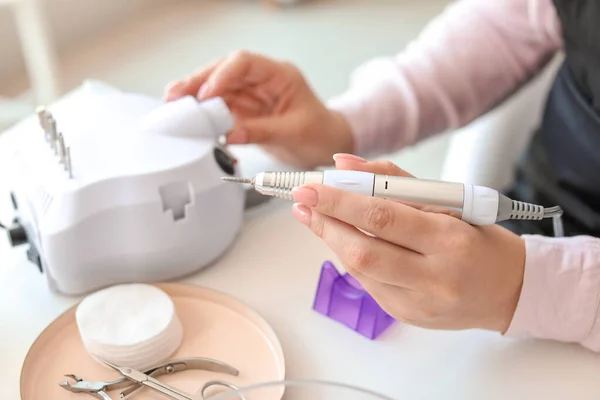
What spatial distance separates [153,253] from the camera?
1.62ft

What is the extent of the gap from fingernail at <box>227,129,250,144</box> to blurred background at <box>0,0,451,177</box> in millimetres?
585

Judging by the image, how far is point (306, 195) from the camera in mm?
372

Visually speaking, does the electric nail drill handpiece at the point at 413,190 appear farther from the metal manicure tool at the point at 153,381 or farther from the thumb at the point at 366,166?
the metal manicure tool at the point at 153,381

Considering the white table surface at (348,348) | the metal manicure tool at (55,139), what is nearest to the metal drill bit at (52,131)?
the metal manicure tool at (55,139)

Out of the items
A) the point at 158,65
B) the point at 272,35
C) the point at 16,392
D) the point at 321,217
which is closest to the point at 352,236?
the point at 321,217

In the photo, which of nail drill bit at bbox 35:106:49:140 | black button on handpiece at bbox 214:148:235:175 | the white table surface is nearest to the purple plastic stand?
the white table surface

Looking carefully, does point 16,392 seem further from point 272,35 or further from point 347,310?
point 272,35

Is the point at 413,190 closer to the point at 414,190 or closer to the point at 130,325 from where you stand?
the point at 414,190

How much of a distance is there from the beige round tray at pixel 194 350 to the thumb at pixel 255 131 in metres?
0.15

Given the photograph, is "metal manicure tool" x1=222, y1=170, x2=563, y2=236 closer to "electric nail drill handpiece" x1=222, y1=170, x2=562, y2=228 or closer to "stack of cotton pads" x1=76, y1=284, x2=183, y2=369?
"electric nail drill handpiece" x1=222, y1=170, x2=562, y2=228

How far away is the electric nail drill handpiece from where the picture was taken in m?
0.39

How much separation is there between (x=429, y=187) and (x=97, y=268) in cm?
25

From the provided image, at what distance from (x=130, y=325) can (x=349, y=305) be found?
151 millimetres

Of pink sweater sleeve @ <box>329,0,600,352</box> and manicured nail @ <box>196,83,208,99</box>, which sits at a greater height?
manicured nail @ <box>196,83,208,99</box>
